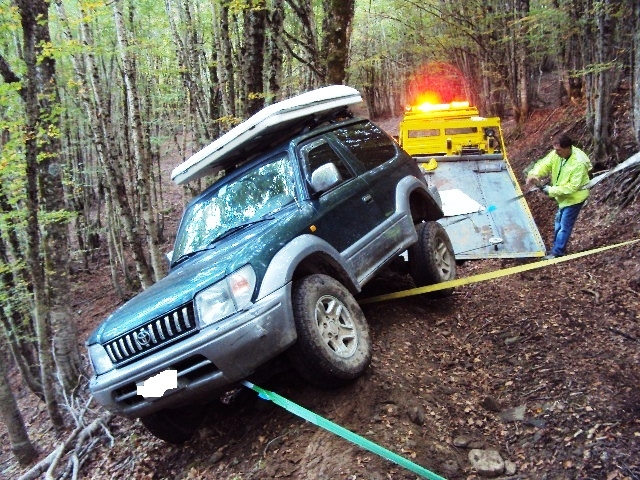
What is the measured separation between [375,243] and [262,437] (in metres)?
2.06

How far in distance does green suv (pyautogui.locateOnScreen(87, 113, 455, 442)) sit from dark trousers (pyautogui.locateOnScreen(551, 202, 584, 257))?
280 centimetres

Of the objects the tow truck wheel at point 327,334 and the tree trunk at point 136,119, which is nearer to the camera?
the tow truck wheel at point 327,334

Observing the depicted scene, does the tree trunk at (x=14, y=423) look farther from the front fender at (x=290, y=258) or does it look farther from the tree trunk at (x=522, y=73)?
the tree trunk at (x=522, y=73)

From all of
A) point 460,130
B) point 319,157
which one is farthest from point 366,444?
point 460,130

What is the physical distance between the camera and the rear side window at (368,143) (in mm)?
5508

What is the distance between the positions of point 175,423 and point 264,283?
1.65 m

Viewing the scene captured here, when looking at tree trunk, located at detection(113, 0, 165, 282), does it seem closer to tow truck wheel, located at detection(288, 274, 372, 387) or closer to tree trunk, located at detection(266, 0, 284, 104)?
tree trunk, located at detection(266, 0, 284, 104)

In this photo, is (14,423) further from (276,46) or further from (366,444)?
(276,46)

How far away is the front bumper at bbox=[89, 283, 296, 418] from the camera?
11.0ft

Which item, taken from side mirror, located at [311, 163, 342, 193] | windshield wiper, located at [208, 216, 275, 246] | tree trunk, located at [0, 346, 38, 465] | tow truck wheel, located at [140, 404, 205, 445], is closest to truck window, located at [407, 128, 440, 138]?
side mirror, located at [311, 163, 342, 193]

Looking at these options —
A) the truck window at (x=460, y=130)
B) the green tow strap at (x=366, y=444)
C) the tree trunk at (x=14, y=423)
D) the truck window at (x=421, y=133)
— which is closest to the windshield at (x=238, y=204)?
the green tow strap at (x=366, y=444)

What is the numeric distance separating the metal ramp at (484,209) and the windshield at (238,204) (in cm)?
457

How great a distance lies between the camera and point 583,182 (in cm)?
698

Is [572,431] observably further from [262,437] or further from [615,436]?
[262,437]
